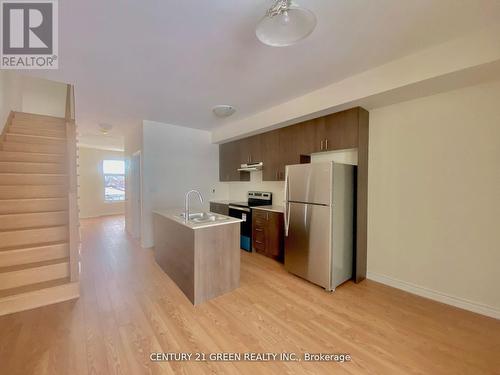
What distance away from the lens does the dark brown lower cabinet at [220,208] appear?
464 centimetres

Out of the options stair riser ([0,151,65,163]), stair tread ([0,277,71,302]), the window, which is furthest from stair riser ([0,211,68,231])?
the window

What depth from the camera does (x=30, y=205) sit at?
9.82 ft

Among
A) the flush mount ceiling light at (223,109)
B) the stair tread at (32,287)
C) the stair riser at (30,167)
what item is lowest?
the stair tread at (32,287)

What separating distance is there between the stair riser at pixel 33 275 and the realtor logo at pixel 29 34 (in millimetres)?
2314

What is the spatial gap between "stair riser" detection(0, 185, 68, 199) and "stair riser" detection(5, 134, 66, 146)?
4.50ft

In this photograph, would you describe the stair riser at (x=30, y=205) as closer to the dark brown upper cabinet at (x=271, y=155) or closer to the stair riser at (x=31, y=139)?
the stair riser at (x=31, y=139)

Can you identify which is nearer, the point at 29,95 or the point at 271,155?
the point at 271,155

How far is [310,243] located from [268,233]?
3.40ft

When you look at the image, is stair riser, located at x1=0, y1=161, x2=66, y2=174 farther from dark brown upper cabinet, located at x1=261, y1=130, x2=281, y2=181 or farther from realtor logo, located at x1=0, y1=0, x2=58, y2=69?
dark brown upper cabinet, located at x1=261, y1=130, x2=281, y2=181

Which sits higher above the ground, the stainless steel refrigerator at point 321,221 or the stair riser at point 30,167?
the stair riser at point 30,167

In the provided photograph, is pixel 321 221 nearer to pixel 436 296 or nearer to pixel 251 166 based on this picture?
pixel 436 296

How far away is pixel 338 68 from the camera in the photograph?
232 cm

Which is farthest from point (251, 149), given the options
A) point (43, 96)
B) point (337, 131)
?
point (43, 96)

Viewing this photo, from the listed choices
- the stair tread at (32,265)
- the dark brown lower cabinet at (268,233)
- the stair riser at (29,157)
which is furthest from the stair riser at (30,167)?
the dark brown lower cabinet at (268,233)
